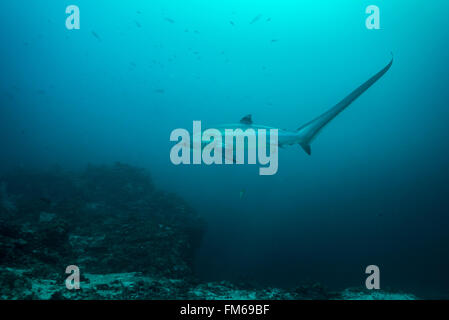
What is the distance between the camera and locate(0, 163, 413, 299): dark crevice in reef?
3.83 m

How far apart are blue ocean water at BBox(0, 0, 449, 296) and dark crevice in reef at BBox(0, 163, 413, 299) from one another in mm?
3536

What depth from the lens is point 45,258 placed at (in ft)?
15.6

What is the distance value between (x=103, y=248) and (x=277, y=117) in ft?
335

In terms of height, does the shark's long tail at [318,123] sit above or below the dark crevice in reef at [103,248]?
above

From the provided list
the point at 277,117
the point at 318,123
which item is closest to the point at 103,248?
the point at 318,123

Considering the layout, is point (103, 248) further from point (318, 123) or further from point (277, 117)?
point (277, 117)

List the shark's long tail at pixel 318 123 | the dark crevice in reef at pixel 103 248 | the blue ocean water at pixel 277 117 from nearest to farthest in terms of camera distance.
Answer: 1. the shark's long tail at pixel 318 123
2. the dark crevice in reef at pixel 103 248
3. the blue ocean water at pixel 277 117

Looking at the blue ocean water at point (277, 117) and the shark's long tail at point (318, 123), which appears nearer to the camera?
the shark's long tail at point (318, 123)

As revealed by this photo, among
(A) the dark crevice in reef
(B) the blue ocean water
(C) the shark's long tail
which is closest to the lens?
(C) the shark's long tail

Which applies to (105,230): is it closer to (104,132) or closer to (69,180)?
(69,180)

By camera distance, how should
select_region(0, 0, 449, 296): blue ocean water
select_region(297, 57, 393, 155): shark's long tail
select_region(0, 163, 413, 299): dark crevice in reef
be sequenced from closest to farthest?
1. select_region(297, 57, 393, 155): shark's long tail
2. select_region(0, 163, 413, 299): dark crevice in reef
3. select_region(0, 0, 449, 296): blue ocean water

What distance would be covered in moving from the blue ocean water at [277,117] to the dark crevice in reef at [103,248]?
3.54 m

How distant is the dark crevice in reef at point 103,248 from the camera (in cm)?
383

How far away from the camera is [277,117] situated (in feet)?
337
